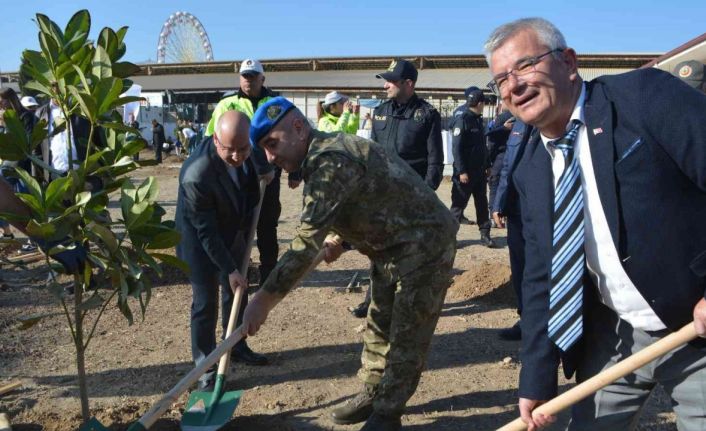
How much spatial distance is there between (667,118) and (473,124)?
6.39 m

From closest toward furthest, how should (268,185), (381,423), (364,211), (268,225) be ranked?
1. (364,211)
2. (381,423)
3. (268,185)
4. (268,225)

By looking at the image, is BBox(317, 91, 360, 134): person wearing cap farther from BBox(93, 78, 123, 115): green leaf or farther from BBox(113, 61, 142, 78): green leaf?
BBox(93, 78, 123, 115): green leaf

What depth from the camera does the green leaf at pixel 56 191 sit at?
2547 mm

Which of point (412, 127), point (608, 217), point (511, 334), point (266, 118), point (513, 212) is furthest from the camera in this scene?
point (412, 127)

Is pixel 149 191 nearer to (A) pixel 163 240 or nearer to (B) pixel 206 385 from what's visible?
(A) pixel 163 240

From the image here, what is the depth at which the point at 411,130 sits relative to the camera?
18.7ft

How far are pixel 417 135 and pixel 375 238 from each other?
256 centimetres

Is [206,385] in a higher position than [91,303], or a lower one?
lower

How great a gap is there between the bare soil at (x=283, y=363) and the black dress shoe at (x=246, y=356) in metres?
0.09

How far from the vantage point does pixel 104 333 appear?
17.6 feet

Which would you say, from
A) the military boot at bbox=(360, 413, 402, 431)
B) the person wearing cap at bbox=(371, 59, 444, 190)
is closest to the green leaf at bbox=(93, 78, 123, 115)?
the military boot at bbox=(360, 413, 402, 431)

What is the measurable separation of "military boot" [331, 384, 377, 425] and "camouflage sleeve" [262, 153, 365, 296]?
1.14 m

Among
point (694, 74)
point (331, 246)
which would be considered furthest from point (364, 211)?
point (694, 74)

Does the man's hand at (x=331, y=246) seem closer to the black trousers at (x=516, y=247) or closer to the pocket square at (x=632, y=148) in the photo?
the black trousers at (x=516, y=247)
